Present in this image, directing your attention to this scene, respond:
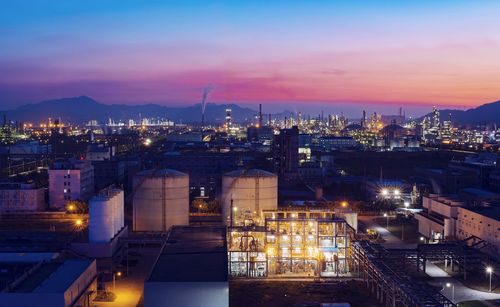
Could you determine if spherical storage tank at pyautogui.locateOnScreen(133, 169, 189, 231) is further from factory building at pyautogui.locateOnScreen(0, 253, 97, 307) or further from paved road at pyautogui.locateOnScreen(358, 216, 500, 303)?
paved road at pyautogui.locateOnScreen(358, 216, 500, 303)

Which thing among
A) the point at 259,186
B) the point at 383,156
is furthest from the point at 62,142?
the point at 259,186

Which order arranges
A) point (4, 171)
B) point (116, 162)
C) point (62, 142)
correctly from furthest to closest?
1. point (62, 142)
2. point (4, 171)
3. point (116, 162)

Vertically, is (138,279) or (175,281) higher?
(175,281)

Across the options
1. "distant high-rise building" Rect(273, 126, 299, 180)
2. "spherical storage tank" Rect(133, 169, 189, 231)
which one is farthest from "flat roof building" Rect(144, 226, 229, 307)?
"distant high-rise building" Rect(273, 126, 299, 180)

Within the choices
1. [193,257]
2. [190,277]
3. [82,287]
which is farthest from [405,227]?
[82,287]

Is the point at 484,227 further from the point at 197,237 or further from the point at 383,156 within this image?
the point at 383,156
